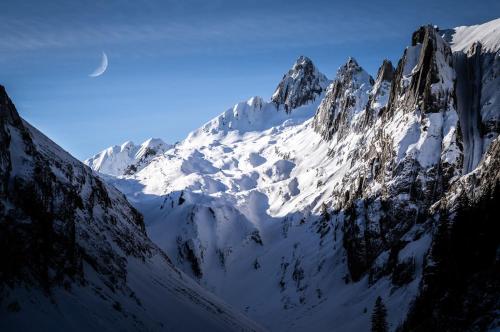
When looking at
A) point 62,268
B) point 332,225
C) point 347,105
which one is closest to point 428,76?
point 332,225

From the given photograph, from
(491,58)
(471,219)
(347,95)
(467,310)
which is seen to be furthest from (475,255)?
(347,95)

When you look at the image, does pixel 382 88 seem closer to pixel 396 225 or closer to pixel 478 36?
pixel 478 36

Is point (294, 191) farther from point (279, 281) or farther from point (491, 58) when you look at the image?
point (491, 58)

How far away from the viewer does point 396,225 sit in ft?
283

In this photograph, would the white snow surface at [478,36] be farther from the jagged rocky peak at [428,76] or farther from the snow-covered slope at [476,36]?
the jagged rocky peak at [428,76]

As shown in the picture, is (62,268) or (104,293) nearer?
(62,268)

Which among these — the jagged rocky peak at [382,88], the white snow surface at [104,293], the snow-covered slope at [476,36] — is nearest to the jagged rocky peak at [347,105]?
the jagged rocky peak at [382,88]

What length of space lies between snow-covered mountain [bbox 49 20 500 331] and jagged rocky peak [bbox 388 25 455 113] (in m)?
0.25

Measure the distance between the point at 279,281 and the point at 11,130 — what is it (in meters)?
84.1

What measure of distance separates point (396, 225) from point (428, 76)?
104ft

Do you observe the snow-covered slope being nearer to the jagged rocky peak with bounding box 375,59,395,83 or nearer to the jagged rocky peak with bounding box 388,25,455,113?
the jagged rocky peak with bounding box 388,25,455,113

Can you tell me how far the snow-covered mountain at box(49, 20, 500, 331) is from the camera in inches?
1759

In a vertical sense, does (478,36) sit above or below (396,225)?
above

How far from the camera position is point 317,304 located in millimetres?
90375
